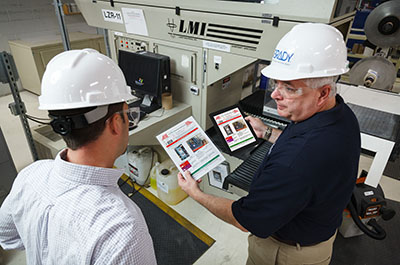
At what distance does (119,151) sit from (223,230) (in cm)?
152

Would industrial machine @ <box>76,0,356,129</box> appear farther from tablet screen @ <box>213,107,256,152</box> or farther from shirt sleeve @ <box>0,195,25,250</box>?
shirt sleeve @ <box>0,195,25,250</box>

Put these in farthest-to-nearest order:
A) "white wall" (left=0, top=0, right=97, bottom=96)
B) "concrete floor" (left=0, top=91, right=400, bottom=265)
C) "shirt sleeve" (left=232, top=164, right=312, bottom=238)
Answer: "white wall" (left=0, top=0, right=97, bottom=96), "concrete floor" (left=0, top=91, right=400, bottom=265), "shirt sleeve" (left=232, top=164, right=312, bottom=238)

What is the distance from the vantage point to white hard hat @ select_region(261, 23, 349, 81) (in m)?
0.86

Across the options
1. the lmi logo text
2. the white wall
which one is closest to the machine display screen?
the lmi logo text

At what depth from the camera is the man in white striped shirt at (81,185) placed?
26.9 inches

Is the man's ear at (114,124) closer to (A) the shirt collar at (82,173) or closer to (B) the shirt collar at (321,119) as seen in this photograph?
(A) the shirt collar at (82,173)

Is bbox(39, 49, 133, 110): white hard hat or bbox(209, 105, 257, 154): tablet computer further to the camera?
bbox(209, 105, 257, 154): tablet computer

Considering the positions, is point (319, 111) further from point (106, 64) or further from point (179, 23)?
point (179, 23)

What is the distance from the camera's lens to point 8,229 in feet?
3.08

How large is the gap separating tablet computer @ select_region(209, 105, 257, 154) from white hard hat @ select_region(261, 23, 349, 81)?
2.40 ft

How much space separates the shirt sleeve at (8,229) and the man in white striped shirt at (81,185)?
41 millimetres

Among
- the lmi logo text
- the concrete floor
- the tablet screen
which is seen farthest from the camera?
the concrete floor

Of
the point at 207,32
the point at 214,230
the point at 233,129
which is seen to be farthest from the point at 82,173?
the point at 214,230

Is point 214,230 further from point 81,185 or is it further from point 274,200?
point 81,185
